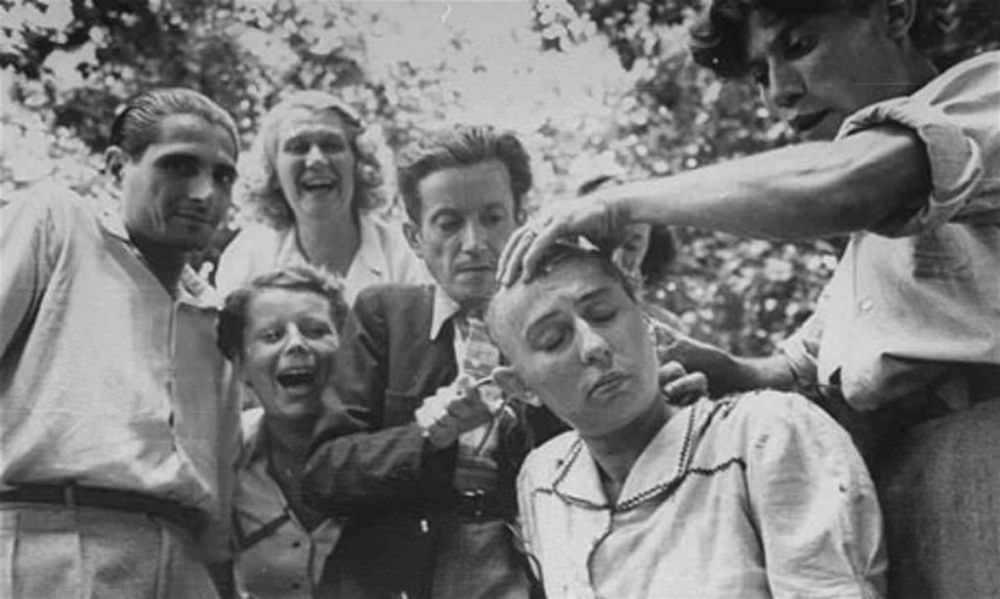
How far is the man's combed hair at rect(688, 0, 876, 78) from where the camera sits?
1.57m

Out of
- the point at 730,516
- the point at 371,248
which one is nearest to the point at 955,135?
the point at 730,516

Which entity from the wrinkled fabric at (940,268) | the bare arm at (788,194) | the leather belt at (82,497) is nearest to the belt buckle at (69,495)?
the leather belt at (82,497)

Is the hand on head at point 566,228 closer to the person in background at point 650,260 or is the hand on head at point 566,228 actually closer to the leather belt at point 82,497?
the person in background at point 650,260

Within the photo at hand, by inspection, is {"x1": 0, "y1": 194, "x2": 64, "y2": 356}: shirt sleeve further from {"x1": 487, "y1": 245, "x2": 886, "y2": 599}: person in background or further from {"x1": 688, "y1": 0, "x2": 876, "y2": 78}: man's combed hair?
{"x1": 688, "y1": 0, "x2": 876, "y2": 78}: man's combed hair

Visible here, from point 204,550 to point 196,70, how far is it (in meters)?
0.60

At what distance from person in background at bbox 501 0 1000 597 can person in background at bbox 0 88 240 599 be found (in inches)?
18.6

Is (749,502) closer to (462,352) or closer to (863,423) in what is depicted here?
(863,423)

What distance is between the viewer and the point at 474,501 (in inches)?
70.2

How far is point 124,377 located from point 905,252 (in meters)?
0.87

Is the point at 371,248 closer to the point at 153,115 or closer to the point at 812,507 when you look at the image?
the point at 153,115

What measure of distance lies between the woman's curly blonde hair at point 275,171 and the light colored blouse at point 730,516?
1.70 ft

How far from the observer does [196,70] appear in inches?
77.4

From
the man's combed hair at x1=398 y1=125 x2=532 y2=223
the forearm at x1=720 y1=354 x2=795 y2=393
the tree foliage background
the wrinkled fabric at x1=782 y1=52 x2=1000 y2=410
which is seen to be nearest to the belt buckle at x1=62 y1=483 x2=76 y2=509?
the tree foliage background

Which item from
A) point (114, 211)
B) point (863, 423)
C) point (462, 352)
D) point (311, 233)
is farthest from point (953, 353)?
point (114, 211)
